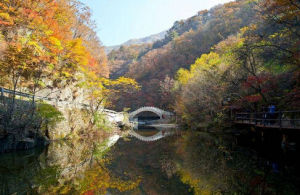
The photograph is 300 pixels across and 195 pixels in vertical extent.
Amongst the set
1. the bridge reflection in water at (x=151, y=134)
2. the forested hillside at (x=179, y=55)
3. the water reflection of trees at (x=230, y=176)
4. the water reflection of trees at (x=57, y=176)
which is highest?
the forested hillside at (x=179, y=55)

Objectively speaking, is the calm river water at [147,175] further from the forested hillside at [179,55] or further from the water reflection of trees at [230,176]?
the forested hillside at [179,55]

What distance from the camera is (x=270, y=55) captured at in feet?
34.9

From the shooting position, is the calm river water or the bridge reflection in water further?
the bridge reflection in water

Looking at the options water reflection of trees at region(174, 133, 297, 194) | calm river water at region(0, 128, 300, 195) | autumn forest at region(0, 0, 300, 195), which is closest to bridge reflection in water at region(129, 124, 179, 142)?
autumn forest at region(0, 0, 300, 195)

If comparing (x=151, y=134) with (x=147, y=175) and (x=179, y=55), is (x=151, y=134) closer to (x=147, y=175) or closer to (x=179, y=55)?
(x=147, y=175)

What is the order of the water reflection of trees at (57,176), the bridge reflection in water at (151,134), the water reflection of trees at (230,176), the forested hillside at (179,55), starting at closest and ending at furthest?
the water reflection of trees at (230,176)
the water reflection of trees at (57,176)
the bridge reflection in water at (151,134)
the forested hillside at (179,55)

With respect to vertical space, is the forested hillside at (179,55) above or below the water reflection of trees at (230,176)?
above

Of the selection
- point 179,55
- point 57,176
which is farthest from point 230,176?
point 179,55

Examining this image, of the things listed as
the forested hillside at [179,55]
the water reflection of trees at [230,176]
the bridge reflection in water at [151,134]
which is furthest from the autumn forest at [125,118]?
the forested hillside at [179,55]

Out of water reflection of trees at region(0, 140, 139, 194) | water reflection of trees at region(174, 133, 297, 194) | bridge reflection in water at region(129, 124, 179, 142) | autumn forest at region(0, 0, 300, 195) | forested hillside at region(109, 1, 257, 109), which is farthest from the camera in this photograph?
forested hillside at region(109, 1, 257, 109)

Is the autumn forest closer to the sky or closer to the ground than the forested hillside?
closer to the ground

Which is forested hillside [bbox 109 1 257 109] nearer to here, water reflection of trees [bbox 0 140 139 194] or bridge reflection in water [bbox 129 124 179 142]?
bridge reflection in water [bbox 129 124 179 142]

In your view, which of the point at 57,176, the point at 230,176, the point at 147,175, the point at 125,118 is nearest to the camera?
the point at 230,176

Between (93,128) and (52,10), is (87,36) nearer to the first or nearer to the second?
(52,10)
